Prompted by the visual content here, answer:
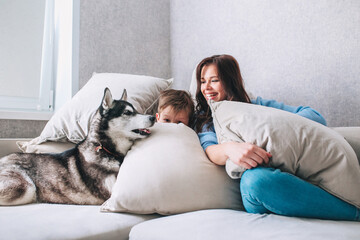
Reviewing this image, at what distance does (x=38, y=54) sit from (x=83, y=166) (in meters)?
1.23

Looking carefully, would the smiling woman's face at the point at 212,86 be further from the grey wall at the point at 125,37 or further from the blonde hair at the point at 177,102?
the grey wall at the point at 125,37

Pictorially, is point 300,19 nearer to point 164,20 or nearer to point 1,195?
point 164,20

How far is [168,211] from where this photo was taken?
808 mm

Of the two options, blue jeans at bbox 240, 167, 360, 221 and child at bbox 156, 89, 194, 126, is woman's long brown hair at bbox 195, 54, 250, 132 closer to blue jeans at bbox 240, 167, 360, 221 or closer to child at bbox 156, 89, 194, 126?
child at bbox 156, 89, 194, 126

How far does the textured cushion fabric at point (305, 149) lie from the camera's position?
691mm

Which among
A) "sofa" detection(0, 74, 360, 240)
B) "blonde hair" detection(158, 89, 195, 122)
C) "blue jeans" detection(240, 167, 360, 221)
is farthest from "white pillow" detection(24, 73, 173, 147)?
"blue jeans" detection(240, 167, 360, 221)

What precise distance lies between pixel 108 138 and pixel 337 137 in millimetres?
711

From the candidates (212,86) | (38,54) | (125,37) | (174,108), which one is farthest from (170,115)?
(38,54)

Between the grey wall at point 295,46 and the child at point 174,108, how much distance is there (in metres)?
0.50

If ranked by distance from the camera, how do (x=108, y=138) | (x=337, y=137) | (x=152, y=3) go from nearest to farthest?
(x=337, y=137) → (x=108, y=138) → (x=152, y=3)

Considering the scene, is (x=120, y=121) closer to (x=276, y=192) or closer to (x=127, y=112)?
(x=127, y=112)

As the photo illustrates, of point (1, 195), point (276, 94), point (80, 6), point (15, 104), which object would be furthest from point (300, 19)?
point (15, 104)

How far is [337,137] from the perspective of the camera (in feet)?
2.48

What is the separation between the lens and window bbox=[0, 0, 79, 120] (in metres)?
1.75
